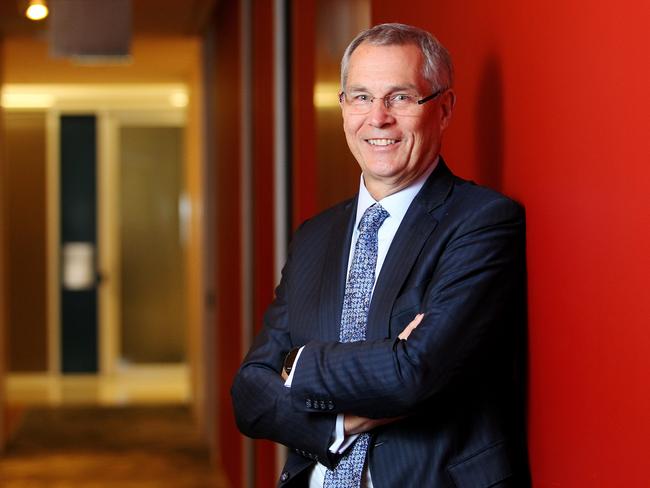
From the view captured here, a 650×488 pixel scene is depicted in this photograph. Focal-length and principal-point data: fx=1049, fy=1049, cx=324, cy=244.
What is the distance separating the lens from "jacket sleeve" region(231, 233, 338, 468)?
1.76 m

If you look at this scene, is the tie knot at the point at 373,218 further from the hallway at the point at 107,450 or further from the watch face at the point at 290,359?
the hallway at the point at 107,450

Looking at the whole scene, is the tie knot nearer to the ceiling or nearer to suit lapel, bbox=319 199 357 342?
suit lapel, bbox=319 199 357 342

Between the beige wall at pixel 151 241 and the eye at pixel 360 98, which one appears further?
the beige wall at pixel 151 241

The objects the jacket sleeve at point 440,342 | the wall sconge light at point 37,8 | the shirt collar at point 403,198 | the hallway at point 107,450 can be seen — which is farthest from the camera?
Answer: the hallway at point 107,450

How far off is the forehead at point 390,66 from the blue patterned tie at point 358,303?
0.23 m

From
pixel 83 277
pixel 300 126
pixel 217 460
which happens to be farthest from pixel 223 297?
pixel 83 277

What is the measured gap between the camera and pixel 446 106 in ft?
5.89

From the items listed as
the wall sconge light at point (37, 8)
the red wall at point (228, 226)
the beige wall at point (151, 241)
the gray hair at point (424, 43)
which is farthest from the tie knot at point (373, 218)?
the beige wall at point (151, 241)

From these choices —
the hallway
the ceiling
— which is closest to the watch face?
the hallway

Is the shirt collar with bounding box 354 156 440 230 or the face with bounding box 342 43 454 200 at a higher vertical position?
the face with bounding box 342 43 454 200

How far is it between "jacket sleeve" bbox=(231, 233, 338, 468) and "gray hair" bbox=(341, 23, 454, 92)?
1.61 ft

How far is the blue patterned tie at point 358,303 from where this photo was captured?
69.4 inches

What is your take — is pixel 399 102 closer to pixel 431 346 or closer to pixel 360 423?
pixel 431 346

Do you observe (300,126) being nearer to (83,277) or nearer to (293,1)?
(293,1)
